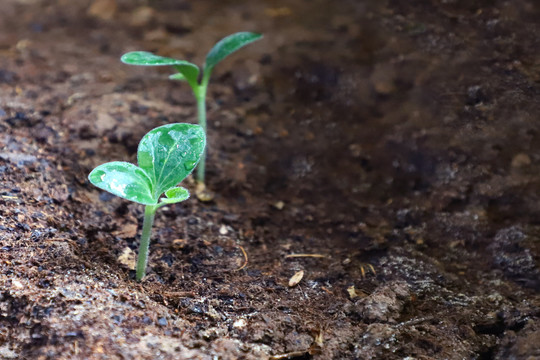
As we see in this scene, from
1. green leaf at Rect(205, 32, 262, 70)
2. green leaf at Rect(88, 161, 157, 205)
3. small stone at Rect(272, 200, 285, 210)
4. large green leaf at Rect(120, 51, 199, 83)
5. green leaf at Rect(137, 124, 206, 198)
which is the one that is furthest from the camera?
small stone at Rect(272, 200, 285, 210)

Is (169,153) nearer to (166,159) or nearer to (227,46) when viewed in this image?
(166,159)

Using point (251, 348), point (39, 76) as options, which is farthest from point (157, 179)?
point (39, 76)

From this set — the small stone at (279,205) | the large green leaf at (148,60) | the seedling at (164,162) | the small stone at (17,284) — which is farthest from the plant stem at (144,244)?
the small stone at (279,205)

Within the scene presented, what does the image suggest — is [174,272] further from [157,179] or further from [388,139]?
[388,139]

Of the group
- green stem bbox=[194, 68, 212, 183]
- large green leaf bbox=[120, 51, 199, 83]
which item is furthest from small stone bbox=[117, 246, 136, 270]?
large green leaf bbox=[120, 51, 199, 83]

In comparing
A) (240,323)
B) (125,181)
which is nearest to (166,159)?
(125,181)

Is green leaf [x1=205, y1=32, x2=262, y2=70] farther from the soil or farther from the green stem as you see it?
the soil

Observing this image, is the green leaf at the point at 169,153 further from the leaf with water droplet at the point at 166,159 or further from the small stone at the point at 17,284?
the small stone at the point at 17,284
